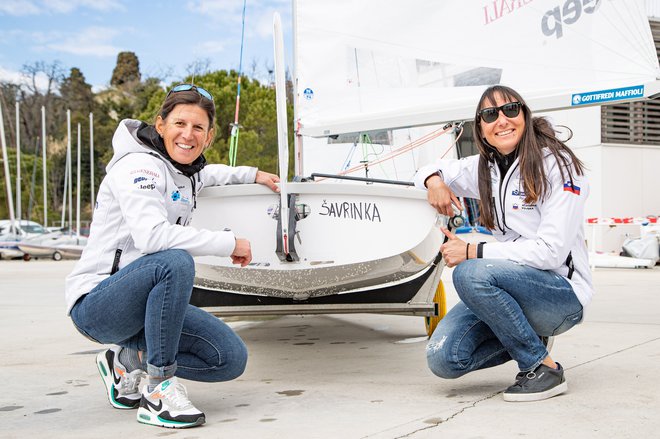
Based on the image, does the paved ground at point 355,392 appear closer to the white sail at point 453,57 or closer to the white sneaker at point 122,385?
the white sneaker at point 122,385

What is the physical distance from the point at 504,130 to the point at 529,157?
0.56 ft

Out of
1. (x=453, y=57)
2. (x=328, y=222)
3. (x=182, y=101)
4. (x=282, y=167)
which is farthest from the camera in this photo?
(x=453, y=57)

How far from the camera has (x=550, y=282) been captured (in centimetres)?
264

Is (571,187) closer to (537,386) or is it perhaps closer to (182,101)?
(537,386)

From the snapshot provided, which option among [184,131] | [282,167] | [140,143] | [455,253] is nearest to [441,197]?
[455,253]

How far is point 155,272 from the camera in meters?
2.37

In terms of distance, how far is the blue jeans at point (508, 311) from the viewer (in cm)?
260

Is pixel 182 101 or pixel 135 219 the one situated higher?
pixel 182 101

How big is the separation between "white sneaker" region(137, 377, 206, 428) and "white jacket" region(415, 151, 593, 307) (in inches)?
47.2

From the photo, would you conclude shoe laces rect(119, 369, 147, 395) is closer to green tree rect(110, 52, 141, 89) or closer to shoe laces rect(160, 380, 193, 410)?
shoe laces rect(160, 380, 193, 410)

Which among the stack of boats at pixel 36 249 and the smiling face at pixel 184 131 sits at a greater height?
the smiling face at pixel 184 131

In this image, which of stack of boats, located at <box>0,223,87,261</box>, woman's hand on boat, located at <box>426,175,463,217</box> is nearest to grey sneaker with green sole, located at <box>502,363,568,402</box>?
woman's hand on boat, located at <box>426,175,463,217</box>

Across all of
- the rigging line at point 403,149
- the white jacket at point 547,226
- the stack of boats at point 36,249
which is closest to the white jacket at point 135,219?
the white jacket at point 547,226

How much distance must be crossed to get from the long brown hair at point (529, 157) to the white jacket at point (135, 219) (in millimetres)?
1029
